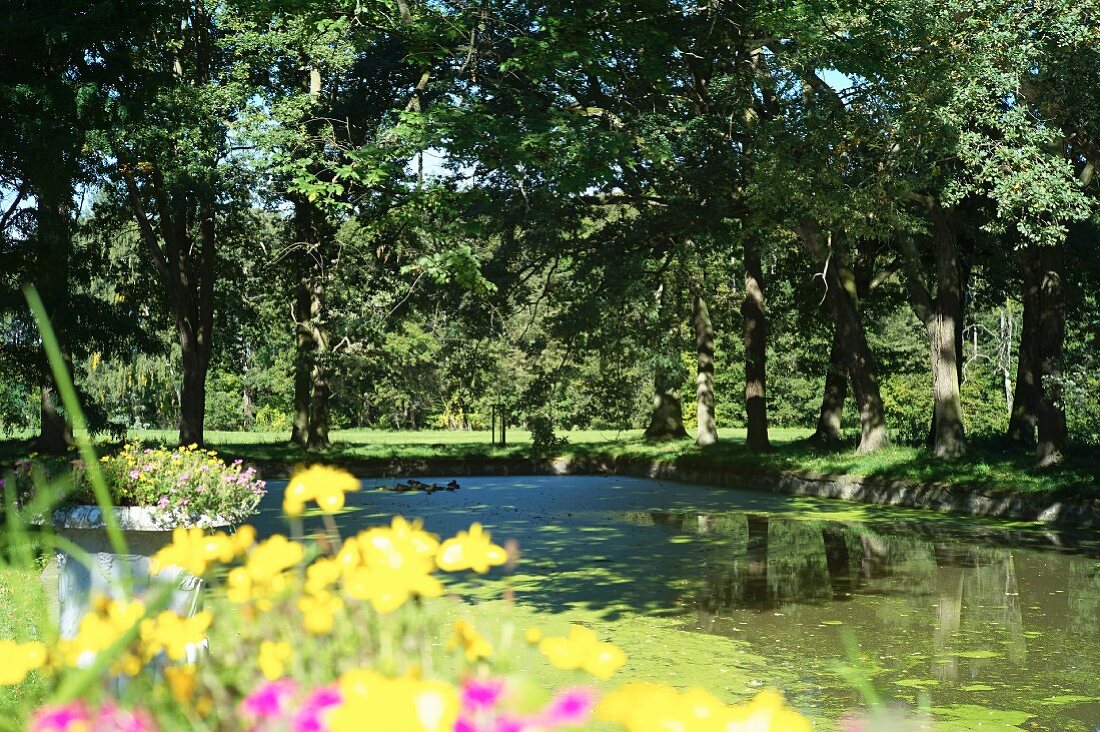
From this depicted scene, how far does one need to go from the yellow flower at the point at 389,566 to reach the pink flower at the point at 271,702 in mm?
153

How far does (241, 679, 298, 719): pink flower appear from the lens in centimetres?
111

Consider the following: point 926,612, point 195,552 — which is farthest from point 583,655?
point 926,612

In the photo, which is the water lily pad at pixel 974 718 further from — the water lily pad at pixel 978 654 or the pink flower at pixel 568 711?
the pink flower at pixel 568 711

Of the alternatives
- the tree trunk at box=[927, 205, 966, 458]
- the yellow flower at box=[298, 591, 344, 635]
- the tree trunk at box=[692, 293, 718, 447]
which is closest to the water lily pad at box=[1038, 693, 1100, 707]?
the yellow flower at box=[298, 591, 344, 635]

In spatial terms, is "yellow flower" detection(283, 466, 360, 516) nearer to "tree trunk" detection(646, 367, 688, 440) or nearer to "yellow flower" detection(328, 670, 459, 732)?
"yellow flower" detection(328, 670, 459, 732)

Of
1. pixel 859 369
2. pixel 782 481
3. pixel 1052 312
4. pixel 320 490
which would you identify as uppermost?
pixel 1052 312

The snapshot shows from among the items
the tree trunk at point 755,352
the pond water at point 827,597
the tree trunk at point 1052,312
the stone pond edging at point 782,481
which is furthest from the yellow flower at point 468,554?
the tree trunk at point 755,352

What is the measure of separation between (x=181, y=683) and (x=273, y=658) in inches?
7.0

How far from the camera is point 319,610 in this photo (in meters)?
1.54

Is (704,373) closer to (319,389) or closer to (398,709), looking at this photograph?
(319,389)

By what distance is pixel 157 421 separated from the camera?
155ft

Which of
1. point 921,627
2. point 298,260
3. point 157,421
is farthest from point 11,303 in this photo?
point 157,421

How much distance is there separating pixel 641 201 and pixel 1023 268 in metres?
6.49

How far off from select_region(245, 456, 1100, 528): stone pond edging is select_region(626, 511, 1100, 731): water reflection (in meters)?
1.99
